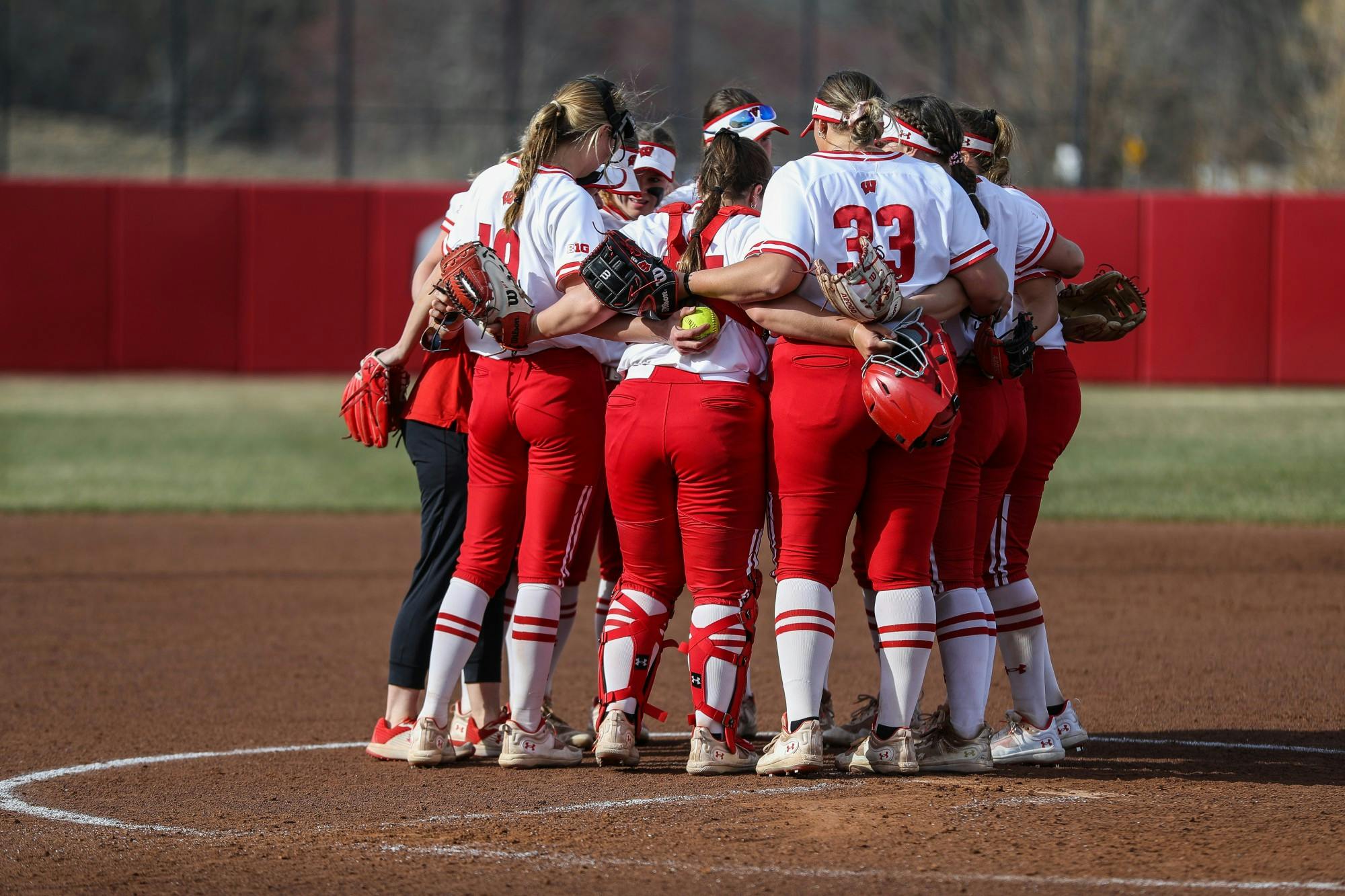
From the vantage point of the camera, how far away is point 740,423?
14.6 ft

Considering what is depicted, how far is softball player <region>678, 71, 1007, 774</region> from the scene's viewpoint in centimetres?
426

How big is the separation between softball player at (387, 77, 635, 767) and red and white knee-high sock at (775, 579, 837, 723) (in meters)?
0.75

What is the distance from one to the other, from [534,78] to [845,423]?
3481cm

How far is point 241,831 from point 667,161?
8.91ft

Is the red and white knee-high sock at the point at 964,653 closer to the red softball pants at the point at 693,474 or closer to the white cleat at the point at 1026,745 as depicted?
the white cleat at the point at 1026,745

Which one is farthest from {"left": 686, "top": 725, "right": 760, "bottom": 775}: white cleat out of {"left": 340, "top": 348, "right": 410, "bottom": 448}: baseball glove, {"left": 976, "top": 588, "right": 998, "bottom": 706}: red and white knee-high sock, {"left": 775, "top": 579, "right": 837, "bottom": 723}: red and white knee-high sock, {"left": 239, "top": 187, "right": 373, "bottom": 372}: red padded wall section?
{"left": 239, "top": 187, "right": 373, "bottom": 372}: red padded wall section

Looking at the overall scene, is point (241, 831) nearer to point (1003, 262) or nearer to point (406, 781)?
point (406, 781)

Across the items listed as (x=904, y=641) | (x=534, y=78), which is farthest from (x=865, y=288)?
(x=534, y=78)

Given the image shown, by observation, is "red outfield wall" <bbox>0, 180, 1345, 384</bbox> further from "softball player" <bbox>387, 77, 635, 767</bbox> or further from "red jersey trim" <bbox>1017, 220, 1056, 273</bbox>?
"softball player" <bbox>387, 77, 635, 767</bbox>

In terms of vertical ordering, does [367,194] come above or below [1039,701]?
above

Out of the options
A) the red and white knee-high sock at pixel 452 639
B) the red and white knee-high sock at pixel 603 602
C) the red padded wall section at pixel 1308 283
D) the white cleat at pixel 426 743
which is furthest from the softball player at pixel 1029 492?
the red padded wall section at pixel 1308 283

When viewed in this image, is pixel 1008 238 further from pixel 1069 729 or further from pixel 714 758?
pixel 714 758

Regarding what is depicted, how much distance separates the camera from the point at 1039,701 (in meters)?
4.85

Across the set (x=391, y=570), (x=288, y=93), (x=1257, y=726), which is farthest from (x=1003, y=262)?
Result: (x=288, y=93)
